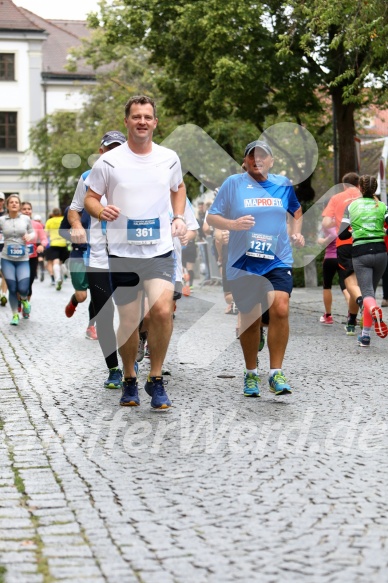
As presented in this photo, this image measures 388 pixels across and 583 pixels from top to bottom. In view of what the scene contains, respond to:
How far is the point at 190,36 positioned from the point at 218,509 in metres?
22.3

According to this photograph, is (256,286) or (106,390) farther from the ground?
(256,286)

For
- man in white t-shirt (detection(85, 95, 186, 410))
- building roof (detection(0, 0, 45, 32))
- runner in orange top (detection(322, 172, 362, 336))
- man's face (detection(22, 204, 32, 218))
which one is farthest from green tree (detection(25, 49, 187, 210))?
man in white t-shirt (detection(85, 95, 186, 410))

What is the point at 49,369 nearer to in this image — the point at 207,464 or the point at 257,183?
the point at 257,183

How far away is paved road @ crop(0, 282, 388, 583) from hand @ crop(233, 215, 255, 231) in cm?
121

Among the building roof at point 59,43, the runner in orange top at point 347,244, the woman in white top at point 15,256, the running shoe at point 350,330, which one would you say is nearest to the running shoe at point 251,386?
the runner in orange top at point 347,244

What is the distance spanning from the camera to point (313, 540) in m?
4.37

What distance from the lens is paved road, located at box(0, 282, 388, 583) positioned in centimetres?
413

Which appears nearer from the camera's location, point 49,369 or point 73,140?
point 49,369

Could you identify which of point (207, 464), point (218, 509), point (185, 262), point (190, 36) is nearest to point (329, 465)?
point (207, 464)

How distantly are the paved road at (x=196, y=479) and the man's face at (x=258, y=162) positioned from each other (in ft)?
5.25

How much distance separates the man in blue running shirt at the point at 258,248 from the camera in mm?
7984

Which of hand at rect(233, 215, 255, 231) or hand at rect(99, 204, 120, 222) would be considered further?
hand at rect(233, 215, 255, 231)

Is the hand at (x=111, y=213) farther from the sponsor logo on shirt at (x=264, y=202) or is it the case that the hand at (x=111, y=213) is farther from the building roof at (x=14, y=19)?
the building roof at (x=14, y=19)

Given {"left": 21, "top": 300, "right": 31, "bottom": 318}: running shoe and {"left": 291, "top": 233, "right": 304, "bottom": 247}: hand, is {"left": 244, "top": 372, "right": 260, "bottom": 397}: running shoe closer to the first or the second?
{"left": 291, "top": 233, "right": 304, "bottom": 247}: hand
